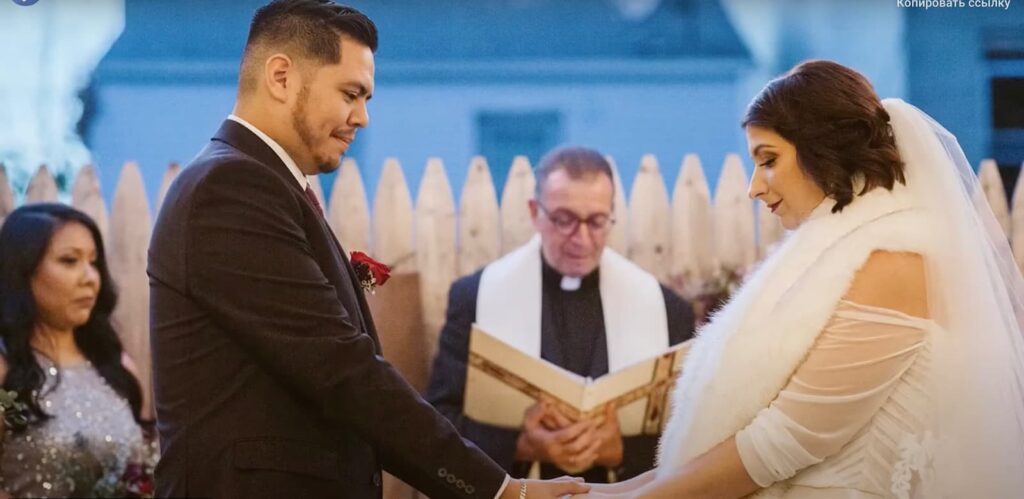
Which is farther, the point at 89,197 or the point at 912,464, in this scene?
the point at 89,197

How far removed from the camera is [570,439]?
12.1 feet

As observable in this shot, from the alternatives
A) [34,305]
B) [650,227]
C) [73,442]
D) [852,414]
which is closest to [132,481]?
[73,442]

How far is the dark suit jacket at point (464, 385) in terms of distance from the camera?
380 centimetres

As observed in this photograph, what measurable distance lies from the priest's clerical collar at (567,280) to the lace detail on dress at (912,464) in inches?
84.7

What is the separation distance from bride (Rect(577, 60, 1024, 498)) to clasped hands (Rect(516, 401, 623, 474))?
1322 millimetres

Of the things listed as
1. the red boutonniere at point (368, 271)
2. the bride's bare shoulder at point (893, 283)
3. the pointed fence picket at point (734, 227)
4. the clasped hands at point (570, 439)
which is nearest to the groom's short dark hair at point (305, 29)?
the red boutonniere at point (368, 271)

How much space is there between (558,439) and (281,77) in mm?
1778

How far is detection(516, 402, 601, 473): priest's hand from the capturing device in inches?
145

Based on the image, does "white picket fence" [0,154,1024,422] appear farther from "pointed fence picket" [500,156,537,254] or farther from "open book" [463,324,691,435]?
"open book" [463,324,691,435]

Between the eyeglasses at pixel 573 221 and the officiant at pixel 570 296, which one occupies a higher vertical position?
the eyeglasses at pixel 573 221

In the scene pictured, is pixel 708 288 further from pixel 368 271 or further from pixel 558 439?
pixel 368 271

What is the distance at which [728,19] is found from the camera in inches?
336

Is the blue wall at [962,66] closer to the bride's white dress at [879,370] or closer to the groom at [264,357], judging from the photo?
the bride's white dress at [879,370]

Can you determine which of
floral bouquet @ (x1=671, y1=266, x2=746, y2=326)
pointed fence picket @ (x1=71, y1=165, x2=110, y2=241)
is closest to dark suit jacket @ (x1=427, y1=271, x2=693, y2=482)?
floral bouquet @ (x1=671, y1=266, x2=746, y2=326)
